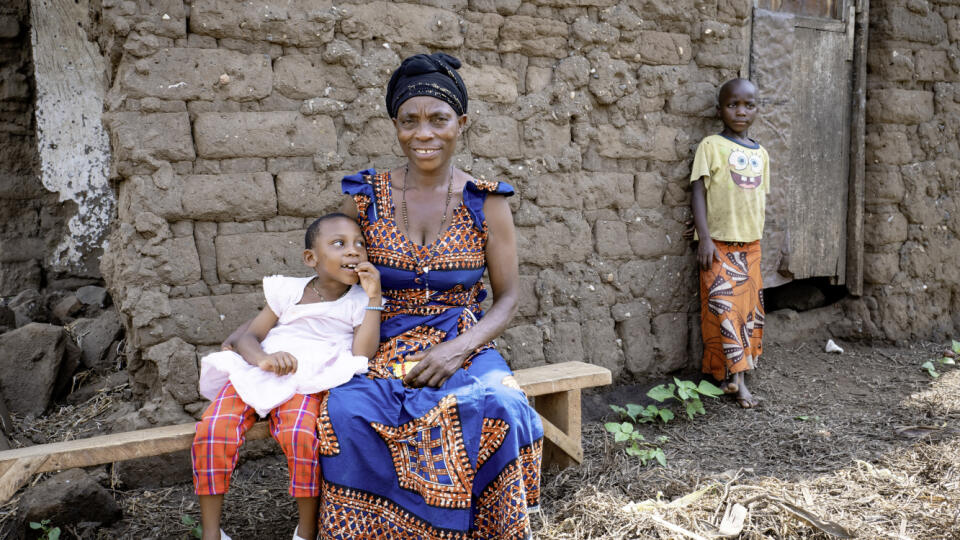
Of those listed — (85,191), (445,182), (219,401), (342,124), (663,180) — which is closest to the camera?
(219,401)

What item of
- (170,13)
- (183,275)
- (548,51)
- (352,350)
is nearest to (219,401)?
(352,350)

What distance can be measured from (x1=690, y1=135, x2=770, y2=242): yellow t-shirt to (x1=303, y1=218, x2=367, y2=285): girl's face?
7.50 ft

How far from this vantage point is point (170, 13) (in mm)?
3008

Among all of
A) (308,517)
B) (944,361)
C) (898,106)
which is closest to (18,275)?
(308,517)

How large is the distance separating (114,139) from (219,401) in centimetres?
135

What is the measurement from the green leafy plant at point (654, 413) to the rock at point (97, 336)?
2838mm

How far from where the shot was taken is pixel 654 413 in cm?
393

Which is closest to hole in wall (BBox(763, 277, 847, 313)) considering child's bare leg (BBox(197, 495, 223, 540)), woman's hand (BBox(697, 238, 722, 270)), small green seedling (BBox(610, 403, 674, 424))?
woman's hand (BBox(697, 238, 722, 270))

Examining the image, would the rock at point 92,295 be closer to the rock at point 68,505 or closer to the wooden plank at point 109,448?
the rock at point 68,505

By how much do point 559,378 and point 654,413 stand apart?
1093 millimetres

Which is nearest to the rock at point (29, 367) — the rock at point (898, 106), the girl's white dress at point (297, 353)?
the girl's white dress at point (297, 353)

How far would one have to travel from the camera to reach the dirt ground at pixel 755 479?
2773 mm

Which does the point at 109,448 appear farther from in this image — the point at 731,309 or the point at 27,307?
the point at 731,309

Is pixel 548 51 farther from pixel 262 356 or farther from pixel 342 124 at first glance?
pixel 262 356
